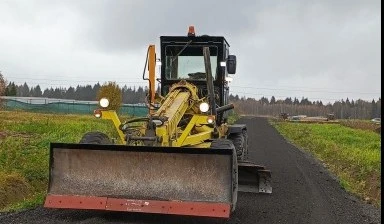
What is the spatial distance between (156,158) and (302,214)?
2678 mm

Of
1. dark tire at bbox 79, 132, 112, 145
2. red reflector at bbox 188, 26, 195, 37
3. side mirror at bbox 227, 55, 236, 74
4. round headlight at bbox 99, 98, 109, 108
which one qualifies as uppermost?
red reflector at bbox 188, 26, 195, 37

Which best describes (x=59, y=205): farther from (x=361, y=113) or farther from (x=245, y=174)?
(x=361, y=113)

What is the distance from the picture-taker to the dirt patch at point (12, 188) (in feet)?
31.7

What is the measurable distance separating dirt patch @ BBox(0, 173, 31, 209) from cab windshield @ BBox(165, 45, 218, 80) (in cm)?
367

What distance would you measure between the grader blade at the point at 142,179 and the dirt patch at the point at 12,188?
1.92 metres

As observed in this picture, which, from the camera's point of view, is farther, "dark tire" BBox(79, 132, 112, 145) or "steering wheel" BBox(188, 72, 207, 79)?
"steering wheel" BBox(188, 72, 207, 79)

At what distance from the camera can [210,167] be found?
7895 millimetres

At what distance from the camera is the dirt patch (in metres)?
9.65

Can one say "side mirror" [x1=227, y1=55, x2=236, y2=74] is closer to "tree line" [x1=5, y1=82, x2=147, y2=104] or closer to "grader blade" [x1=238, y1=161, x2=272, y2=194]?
"grader blade" [x1=238, y1=161, x2=272, y2=194]

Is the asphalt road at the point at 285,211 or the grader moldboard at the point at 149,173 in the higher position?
the grader moldboard at the point at 149,173

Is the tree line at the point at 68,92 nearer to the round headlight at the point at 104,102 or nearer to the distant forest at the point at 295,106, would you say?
the distant forest at the point at 295,106

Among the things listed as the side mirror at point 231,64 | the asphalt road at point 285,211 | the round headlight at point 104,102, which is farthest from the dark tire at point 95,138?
the side mirror at point 231,64

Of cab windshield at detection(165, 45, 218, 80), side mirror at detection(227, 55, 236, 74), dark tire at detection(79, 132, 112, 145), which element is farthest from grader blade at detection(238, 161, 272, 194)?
dark tire at detection(79, 132, 112, 145)

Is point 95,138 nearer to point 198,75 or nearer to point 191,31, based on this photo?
point 198,75
